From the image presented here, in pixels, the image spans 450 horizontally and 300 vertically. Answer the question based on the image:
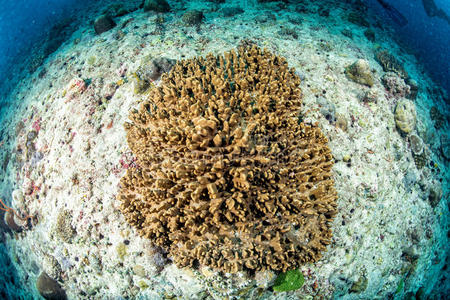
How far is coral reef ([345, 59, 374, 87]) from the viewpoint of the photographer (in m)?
5.56

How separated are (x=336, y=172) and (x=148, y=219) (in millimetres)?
3709

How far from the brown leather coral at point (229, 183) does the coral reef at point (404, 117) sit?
10.3 ft

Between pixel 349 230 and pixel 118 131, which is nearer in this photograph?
pixel 349 230

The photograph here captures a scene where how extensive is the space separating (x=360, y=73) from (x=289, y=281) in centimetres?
528

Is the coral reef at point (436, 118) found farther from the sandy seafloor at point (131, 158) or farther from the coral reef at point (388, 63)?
the coral reef at point (388, 63)

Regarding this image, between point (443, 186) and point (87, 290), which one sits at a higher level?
point (87, 290)

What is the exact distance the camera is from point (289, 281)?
3734 mm

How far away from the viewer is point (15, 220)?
5855mm

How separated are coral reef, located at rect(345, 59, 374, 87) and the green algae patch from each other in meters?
4.93

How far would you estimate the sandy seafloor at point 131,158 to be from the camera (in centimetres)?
403

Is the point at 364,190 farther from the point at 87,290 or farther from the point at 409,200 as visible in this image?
the point at 87,290

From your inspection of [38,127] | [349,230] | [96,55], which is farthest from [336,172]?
[38,127]

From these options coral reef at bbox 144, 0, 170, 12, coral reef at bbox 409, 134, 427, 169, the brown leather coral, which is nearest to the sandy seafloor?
coral reef at bbox 409, 134, 427, 169

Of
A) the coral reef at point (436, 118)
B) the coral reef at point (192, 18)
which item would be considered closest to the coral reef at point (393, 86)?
the coral reef at point (436, 118)
